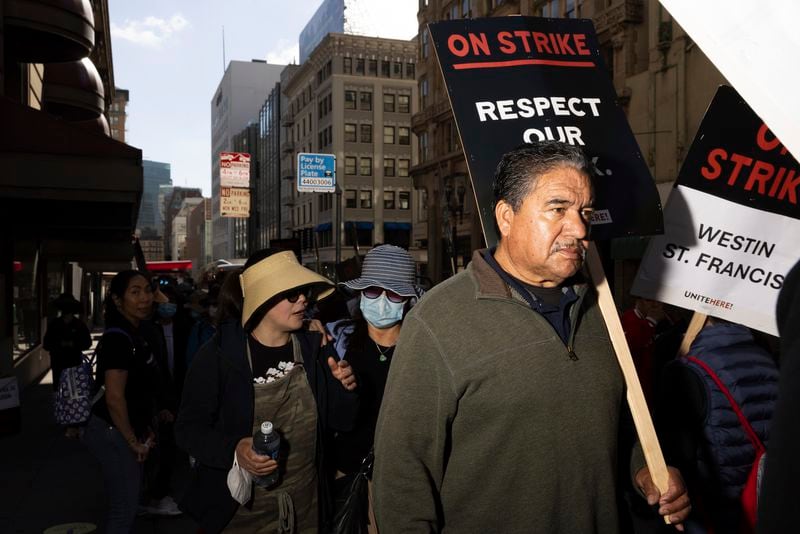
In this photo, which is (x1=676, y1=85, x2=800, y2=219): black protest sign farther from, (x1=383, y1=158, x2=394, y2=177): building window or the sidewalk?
(x1=383, y1=158, x2=394, y2=177): building window

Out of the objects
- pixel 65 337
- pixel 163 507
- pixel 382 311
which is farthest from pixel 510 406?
pixel 65 337

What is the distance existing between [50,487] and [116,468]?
10.6 ft

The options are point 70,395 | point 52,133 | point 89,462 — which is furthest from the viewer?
point 89,462

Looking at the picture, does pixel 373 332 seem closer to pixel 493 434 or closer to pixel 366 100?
pixel 493 434

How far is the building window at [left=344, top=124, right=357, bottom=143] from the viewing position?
64375 mm

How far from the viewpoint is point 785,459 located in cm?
92

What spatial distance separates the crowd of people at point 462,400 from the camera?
2.25 m

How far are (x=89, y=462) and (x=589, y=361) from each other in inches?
297

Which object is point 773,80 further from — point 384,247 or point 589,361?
point 384,247

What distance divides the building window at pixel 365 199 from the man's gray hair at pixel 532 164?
202ft

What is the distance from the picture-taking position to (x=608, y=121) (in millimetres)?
3293

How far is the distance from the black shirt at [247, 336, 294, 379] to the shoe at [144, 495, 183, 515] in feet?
12.3

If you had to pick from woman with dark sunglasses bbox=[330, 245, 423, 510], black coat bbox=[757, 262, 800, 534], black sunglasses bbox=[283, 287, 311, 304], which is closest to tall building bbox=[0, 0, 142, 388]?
woman with dark sunglasses bbox=[330, 245, 423, 510]

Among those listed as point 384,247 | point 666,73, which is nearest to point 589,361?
point 384,247
